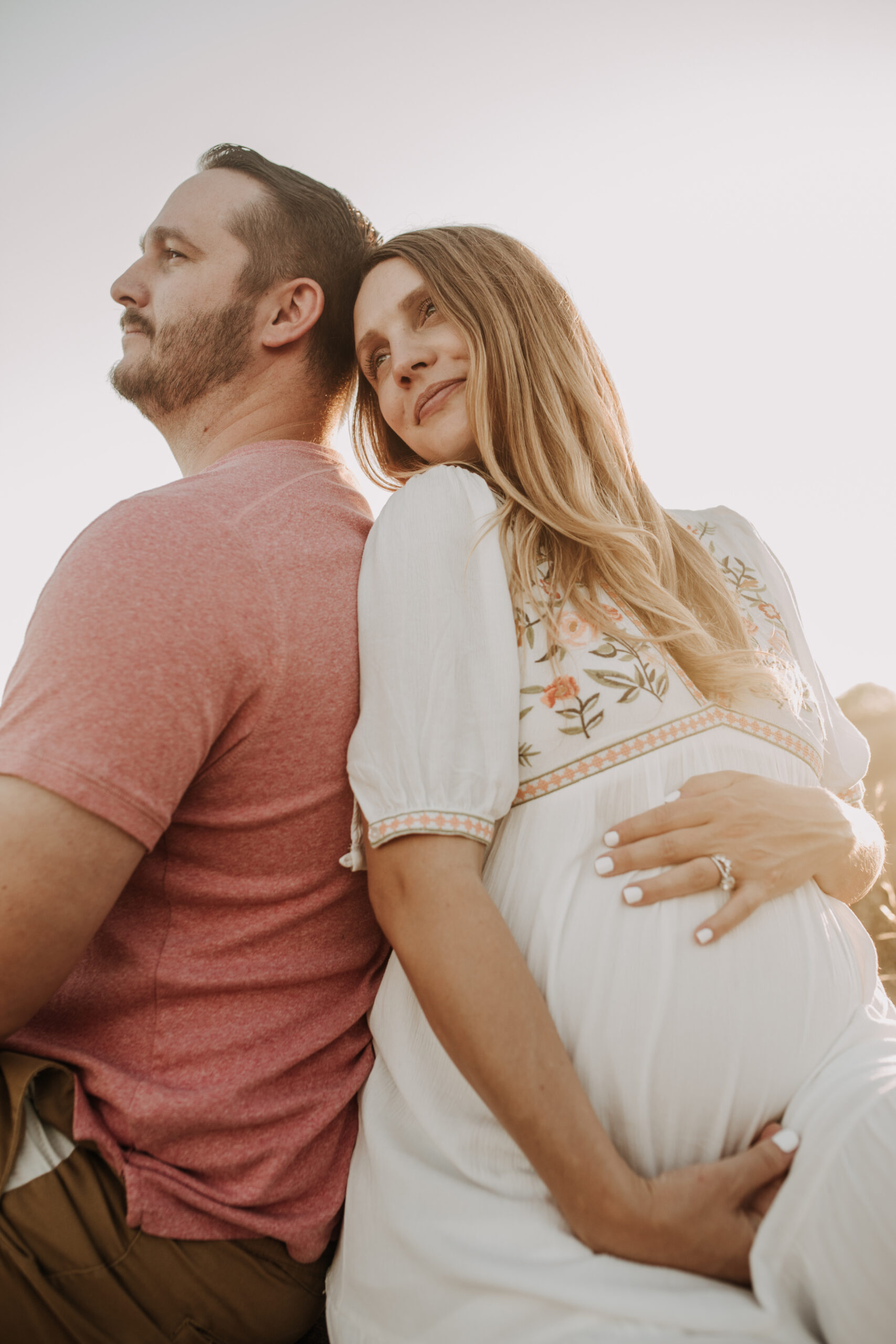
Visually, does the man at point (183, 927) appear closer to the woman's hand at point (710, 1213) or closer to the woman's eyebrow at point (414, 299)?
the woman's hand at point (710, 1213)

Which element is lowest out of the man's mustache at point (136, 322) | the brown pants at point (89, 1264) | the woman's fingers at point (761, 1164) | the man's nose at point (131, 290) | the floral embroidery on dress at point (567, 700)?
the brown pants at point (89, 1264)

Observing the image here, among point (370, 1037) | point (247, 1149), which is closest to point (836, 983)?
point (370, 1037)

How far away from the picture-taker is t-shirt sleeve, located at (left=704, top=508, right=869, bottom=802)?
A: 169 centimetres

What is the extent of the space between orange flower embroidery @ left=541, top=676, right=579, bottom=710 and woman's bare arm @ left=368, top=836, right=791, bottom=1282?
313 mm

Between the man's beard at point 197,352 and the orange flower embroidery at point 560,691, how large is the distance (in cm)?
126

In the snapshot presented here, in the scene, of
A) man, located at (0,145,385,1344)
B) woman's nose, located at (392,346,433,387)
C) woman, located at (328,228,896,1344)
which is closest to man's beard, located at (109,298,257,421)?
woman's nose, located at (392,346,433,387)

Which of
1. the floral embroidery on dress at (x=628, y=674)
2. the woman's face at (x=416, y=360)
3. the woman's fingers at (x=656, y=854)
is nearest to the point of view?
the woman's fingers at (x=656, y=854)

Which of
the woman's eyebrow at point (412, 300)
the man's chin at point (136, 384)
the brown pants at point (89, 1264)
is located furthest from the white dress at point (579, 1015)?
the man's chin at point (136, 384)

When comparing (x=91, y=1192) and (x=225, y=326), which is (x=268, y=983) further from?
(x=225, y=326)

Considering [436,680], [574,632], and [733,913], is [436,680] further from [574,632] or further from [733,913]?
[733,913]

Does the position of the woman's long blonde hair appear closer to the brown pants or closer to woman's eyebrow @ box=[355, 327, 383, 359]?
woman's eyebrow @ box=[355, 327, 383, 359]

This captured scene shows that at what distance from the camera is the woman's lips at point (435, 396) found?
1.81 meters

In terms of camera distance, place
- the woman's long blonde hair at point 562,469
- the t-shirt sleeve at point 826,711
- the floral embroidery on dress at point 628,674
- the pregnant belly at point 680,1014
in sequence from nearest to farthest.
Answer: the pregnant belly at point 680,1014 → the floral embroidery on dress at point 628,674 → the woman's long blonde hair at point 562,469 → the t-shirt sleeve at point 826,711

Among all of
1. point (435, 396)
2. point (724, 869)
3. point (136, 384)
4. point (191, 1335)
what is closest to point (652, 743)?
point (724, 869)
